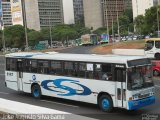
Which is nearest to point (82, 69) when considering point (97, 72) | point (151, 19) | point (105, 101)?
point (97, 72)

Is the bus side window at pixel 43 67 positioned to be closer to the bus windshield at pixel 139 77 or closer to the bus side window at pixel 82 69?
the bus side window at pixel 82 69

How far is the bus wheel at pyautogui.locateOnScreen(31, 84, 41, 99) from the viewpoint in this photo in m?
21.5

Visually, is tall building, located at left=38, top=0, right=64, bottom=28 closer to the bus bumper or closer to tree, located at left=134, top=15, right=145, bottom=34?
tree, located at left=134, top=15, right=145, bottom=34

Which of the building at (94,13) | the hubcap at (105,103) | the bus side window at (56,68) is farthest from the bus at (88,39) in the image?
the hubcap at (105,103)

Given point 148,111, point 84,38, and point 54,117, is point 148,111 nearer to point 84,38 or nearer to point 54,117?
point 54,117

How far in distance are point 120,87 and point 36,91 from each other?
6548 millimetres

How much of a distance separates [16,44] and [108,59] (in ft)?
358

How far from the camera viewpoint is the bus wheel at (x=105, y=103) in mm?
16978

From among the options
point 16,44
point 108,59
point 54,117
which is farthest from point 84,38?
point 54,117

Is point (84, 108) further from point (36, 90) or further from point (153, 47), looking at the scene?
point (153, 47)

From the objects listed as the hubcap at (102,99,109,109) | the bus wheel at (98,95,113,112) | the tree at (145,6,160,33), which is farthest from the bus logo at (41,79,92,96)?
the tree at (145,6,160,33)

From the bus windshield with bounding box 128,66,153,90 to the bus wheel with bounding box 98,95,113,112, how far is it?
4.22ft

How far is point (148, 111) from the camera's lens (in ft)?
56.1

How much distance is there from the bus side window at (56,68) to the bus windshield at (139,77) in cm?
458
